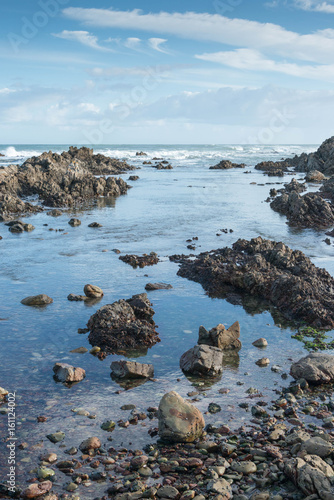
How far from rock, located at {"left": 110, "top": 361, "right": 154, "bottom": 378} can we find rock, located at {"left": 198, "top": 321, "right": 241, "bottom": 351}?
1831mm

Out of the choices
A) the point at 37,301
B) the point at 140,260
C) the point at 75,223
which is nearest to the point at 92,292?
the point at 37,301

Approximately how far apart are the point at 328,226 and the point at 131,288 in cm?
1655

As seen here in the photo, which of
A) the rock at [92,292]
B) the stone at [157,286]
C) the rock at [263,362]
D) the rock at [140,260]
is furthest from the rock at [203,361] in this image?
the rock at [140,260]

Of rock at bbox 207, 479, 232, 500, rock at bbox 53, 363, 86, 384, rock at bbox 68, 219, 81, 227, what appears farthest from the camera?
rock at bbox 68, 219, 81, 227

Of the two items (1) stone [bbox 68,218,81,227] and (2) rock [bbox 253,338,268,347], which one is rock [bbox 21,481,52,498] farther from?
(1) stone [bbox 68,218,81,227]

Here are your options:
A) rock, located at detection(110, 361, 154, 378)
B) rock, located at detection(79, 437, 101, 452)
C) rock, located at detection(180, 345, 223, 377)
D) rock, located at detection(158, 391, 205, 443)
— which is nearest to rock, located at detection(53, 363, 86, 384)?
rock, located at detection(110, 361, 154, 378)

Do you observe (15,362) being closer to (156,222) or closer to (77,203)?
(156,222)

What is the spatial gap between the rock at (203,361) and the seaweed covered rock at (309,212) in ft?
61.7

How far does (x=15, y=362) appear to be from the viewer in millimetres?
9547

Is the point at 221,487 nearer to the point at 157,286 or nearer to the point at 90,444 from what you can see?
the point at 90,444

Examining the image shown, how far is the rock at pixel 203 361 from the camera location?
9.17m

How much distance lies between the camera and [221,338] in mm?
10367

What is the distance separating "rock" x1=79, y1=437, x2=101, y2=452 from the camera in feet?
22.1

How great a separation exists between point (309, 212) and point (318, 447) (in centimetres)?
2365
